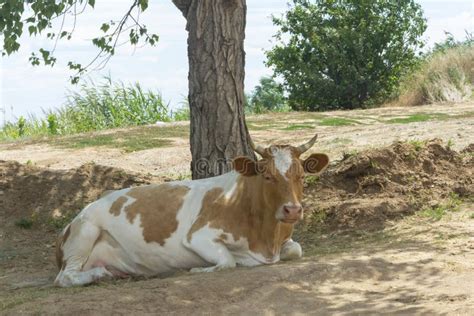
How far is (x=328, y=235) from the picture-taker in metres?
10.5

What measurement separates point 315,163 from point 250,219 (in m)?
0.84

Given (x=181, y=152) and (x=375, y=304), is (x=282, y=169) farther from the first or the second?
(x=181, y=152)

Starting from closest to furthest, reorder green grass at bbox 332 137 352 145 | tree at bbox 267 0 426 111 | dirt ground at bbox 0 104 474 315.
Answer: dirt ground at bbox 0 104 474 315, green grass at bbox 332 137 352 145, tree at bbox 267 0 426 111

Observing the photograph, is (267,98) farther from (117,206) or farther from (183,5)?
(117,206)

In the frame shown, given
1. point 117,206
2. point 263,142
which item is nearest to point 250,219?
point 117,206

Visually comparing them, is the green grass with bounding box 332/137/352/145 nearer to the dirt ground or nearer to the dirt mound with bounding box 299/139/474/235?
the dirt ground

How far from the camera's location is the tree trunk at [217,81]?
35.6 ft

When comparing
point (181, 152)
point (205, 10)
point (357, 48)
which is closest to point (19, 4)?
point (205, 10)

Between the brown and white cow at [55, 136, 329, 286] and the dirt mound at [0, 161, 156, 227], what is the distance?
2595 millimetres

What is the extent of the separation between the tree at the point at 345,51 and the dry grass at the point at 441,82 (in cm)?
81

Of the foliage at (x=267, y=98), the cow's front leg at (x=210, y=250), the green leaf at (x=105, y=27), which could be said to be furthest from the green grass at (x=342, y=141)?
the foliage at (x=267, y=98)

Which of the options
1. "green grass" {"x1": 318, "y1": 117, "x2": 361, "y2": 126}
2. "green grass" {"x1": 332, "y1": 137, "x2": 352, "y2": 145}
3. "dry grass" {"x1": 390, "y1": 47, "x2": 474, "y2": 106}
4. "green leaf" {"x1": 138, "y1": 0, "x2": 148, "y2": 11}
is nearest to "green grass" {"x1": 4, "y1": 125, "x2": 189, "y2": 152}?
"green grass" {"x1": 318, "y1": 117, "x2": 361, "y2": 126}

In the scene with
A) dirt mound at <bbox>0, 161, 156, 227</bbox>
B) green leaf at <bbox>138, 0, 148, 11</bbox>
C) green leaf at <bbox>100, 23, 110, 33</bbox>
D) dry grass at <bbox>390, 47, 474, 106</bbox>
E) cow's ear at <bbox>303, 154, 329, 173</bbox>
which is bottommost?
dirt mound at <bbox>0, 161, 156, 227</bbox>

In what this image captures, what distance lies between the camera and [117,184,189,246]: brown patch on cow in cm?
902
